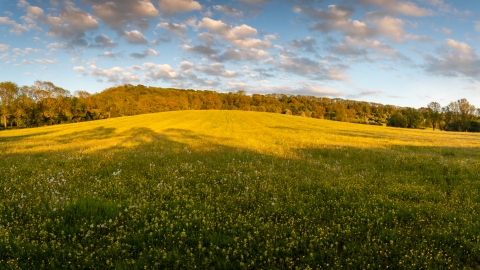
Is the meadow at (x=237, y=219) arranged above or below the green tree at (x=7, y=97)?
below

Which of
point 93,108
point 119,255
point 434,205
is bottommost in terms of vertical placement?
point 119,255

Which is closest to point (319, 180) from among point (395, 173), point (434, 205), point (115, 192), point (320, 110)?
point (434, 205)

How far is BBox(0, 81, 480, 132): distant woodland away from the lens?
3278 inches

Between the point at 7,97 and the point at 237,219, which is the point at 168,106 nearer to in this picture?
the point at 7,97

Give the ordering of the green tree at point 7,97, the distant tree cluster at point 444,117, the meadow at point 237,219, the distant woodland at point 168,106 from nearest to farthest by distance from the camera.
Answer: the meadow at point 237,219 → the green tree at point 7,97 → the distant woodland at point 168,106 → the distant tree cluster at point 444,117

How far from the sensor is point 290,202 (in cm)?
729

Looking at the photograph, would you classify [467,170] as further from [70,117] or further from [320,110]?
[320,110]

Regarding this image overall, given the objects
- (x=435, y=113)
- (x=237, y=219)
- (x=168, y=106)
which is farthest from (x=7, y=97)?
(x=435, y=113)

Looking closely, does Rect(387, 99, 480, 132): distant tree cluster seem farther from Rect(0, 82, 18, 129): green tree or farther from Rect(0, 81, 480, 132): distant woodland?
Rect(0, 82, 18, 129): green tree

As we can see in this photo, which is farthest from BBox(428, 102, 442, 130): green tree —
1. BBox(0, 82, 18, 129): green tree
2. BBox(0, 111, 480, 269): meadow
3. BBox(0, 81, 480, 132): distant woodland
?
BBox(0, 82, 18, 129): green tree

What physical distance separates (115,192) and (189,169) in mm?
3558

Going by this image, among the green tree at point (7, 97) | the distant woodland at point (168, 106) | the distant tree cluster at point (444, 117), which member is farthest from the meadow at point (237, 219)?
the distant tree cluster at point (444, 117)

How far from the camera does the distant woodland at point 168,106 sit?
83250mm

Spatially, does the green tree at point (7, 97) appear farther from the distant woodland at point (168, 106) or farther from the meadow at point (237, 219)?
the meadow at point (237, 219)
